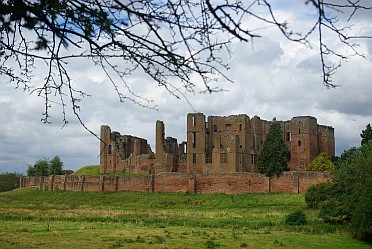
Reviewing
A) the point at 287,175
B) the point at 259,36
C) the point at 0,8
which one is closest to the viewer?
the point at 259,36

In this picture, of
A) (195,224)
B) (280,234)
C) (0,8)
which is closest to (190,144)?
(195,224)

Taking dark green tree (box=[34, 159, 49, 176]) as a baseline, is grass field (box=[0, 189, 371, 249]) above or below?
below

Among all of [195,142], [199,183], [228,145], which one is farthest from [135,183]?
[228,145]

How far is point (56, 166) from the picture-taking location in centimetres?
7738

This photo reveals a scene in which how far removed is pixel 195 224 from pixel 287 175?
22.9 m

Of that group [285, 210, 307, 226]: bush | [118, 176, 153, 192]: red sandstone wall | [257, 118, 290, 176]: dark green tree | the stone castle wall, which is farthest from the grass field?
[118, 176, 153, 192]: red sandstone wall

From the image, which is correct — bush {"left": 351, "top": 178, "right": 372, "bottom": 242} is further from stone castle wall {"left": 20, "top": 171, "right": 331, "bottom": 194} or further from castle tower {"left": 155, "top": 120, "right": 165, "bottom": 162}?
castle tower {"left": 155, "top": 120, "right": 165, "bottom": 162}

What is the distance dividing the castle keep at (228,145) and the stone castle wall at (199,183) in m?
4.54

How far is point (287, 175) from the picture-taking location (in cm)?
5084

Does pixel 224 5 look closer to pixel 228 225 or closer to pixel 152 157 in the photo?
pixel 228 225

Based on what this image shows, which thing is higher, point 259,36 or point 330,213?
point 259,36

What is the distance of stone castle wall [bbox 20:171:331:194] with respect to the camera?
49.9 meters

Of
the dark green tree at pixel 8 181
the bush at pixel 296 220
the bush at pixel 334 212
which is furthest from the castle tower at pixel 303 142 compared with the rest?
the dark green tree at pixel 8 181

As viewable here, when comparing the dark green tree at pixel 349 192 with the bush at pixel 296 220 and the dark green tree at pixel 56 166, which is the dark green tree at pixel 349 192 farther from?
the dark green tree at pixel 56 166
